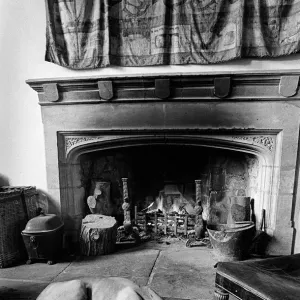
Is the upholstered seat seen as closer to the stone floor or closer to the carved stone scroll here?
the stone floor

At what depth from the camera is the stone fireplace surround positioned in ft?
7.23

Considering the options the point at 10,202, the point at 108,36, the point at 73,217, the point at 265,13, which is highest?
the point at 265,13

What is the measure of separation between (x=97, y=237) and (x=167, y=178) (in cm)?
114

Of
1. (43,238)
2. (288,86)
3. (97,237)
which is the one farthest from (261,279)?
(43,238)

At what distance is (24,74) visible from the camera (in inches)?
98.7

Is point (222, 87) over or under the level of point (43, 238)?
over

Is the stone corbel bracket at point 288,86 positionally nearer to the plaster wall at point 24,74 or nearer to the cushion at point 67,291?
the plaster wall at point 24,74

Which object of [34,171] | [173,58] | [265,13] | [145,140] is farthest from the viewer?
[34,171]

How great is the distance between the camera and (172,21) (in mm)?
2209

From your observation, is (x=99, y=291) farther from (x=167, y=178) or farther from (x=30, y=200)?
(x=167, y=178)

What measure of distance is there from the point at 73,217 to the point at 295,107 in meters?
2.65

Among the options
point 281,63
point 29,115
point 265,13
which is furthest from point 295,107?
point 29,115

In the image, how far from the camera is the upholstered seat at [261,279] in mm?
1172

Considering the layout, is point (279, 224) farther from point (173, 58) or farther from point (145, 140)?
point (173, 58)
